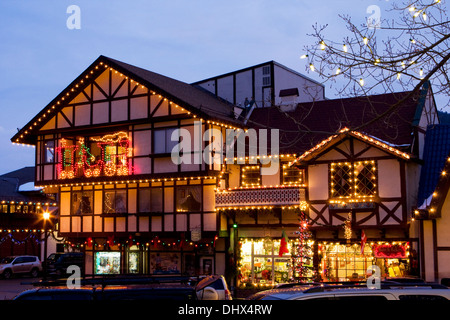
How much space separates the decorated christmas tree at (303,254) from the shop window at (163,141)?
761 cm

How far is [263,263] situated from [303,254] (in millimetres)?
3468

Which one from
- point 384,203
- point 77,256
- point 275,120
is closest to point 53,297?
point 384,203

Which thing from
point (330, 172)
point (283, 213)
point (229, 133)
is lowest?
point (283, 213)

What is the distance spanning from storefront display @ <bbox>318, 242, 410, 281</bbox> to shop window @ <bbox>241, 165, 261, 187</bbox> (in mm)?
4765

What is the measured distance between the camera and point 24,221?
48.5 metres

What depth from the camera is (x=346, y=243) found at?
28141 mm

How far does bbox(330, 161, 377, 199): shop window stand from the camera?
27.4m

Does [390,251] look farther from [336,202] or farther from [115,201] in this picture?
[115,201]

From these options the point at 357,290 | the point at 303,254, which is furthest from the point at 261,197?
the point at 357,290

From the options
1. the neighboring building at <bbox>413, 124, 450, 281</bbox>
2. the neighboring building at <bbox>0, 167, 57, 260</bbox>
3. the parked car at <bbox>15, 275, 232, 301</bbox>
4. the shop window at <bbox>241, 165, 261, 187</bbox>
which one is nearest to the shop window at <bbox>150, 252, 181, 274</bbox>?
the shop window at <bbox>241, 165, 261, 187</bbox>

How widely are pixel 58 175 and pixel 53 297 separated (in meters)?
25.4

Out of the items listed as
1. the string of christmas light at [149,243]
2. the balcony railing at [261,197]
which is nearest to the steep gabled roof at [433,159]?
the balcony railing at [261,197]

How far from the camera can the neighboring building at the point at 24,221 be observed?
47.2 meters
